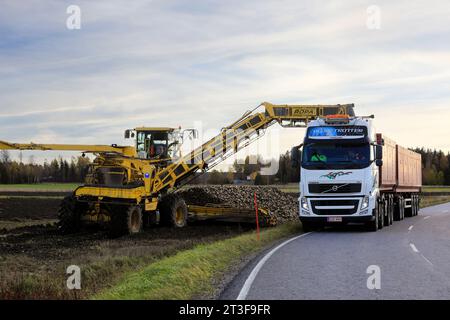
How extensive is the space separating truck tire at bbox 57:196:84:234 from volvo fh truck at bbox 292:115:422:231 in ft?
26.6

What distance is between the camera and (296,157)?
21.8 m

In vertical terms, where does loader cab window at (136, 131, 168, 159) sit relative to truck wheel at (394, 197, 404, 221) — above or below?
above

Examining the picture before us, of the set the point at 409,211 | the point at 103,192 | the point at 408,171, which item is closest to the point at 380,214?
the point at 408,171

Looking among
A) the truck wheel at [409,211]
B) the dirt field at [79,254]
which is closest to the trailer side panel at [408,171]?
the truck wheel at [409,211]

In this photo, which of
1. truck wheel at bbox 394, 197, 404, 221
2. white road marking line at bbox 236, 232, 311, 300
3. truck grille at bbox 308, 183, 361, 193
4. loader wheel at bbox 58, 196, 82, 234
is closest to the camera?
white road marking line at bbox 236, 232, 311, 300

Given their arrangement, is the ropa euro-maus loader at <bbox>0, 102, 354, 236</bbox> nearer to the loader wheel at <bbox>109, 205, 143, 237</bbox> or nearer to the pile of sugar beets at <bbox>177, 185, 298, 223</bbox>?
the loader wheel at <bbox>109, 205, 143, 237</bbox>

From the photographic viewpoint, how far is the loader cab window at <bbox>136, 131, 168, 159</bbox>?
25422mm

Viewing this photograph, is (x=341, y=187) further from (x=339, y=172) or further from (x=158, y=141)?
(x=158, y=141)

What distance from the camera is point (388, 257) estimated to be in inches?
565

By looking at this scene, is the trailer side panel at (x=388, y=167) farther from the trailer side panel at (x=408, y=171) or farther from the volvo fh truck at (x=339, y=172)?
the volvo fh truck at (x=339, y=172)

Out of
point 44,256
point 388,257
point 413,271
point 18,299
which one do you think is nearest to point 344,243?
point 388,257

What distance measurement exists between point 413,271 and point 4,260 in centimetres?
979

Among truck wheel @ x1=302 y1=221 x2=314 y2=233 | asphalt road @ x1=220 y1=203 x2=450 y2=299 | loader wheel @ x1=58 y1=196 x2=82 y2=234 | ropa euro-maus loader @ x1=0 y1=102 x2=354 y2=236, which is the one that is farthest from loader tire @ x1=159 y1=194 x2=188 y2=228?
asphalt road @ x1=220 y1=203 x2=450 y2=299

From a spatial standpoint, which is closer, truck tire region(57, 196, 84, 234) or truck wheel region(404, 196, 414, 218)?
truck tire region(57, 196, 84, 234)
